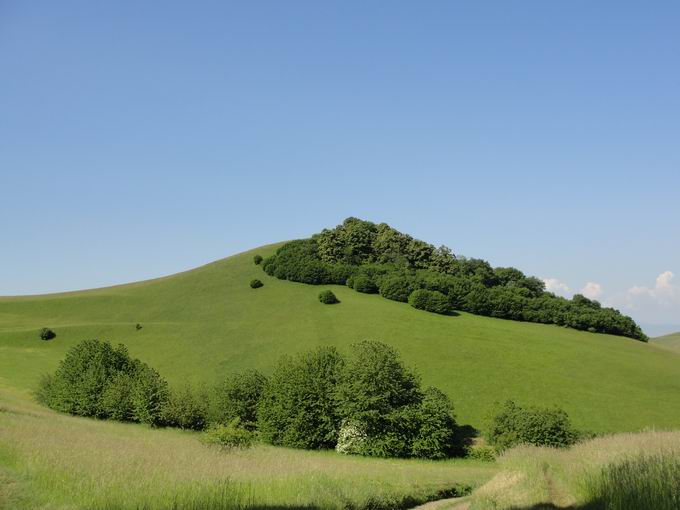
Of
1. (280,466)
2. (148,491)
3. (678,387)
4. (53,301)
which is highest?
(53,301)

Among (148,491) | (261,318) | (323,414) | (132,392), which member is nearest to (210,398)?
(132,392)

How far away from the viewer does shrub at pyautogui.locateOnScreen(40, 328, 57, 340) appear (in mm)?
79450

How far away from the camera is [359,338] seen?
239 ft

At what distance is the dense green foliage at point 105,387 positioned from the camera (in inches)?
1951

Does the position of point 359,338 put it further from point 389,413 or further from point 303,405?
point 389,413

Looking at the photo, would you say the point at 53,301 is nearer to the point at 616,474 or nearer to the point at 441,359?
the point at 441,359

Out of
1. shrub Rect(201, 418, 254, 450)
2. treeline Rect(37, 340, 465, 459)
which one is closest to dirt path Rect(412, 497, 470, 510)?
shrub Rect(201, 418, 254, 450)

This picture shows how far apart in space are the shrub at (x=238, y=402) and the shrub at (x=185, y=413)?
88 centimetres

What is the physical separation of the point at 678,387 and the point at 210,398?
54.9 meters

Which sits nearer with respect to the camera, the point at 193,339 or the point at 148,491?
the point at 148,491

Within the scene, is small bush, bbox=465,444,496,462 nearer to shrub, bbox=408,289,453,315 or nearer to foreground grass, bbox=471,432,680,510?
foreground grass, bbox=471,432,680,510

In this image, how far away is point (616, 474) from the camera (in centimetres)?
1276

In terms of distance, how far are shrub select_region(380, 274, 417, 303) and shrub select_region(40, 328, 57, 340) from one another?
54628 mm

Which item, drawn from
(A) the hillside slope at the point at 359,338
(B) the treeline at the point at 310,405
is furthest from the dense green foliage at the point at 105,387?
(A) the hillside slope at the point at 359,338
